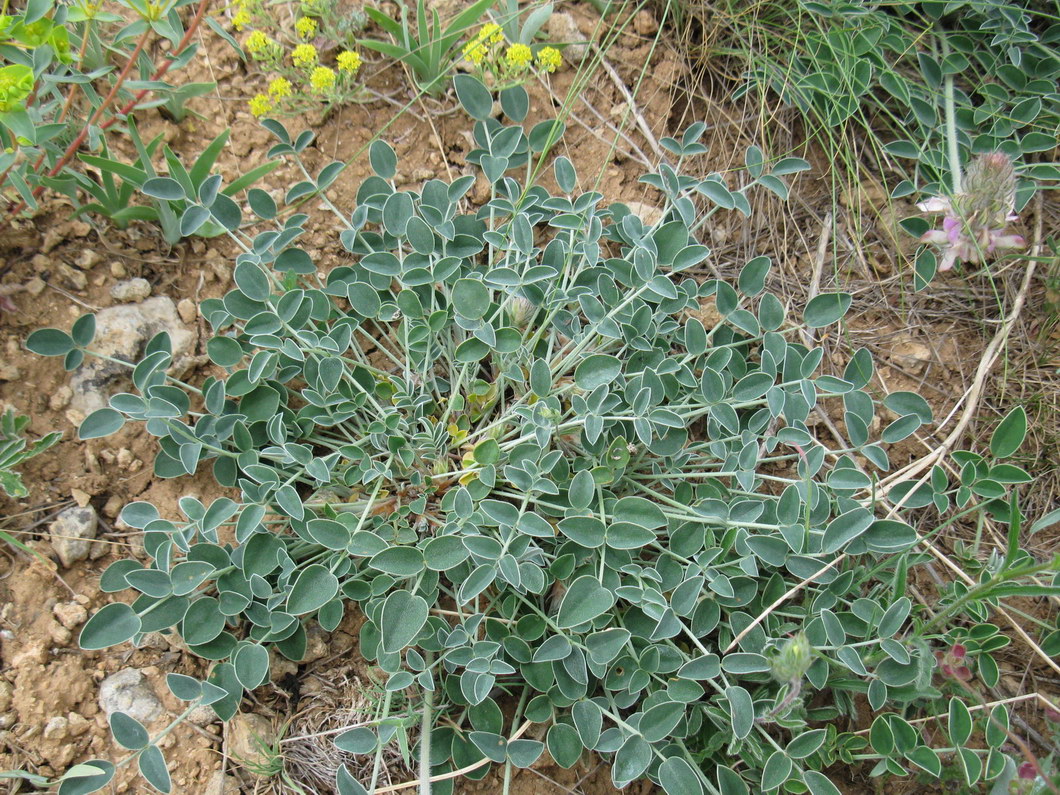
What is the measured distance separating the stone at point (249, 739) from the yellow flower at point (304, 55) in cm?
174

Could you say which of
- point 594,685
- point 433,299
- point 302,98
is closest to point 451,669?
point 594,685

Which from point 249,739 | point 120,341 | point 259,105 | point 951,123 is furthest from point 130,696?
point 951,123

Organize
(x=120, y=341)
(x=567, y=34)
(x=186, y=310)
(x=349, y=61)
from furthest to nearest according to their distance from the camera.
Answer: (x=567, y=34)
(x=349, y=61)
(x=186, y=310)
(x=120, y=341)

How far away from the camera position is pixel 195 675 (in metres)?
1.85

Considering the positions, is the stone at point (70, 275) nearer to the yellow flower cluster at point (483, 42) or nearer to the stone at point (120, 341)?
the stone at point (120, 341)

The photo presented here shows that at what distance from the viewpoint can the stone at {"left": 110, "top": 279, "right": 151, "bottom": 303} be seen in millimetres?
2074

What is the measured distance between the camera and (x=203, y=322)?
214cm

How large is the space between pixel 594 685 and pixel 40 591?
1.32 m

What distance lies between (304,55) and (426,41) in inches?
14.0

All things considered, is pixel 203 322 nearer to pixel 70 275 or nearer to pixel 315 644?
pixel 70 275

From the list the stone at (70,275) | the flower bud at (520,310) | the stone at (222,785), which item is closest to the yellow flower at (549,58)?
the flower bud at (520,310)

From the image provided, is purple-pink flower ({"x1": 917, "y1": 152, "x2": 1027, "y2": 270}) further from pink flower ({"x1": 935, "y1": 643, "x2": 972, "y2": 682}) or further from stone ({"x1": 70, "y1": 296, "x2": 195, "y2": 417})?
stone ({"x1": 70, "y1": 296, "x2": 195, "y2": 417})

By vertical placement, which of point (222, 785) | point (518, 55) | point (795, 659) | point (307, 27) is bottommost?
point (222, 785)

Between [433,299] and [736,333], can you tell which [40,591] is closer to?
[433,299]
